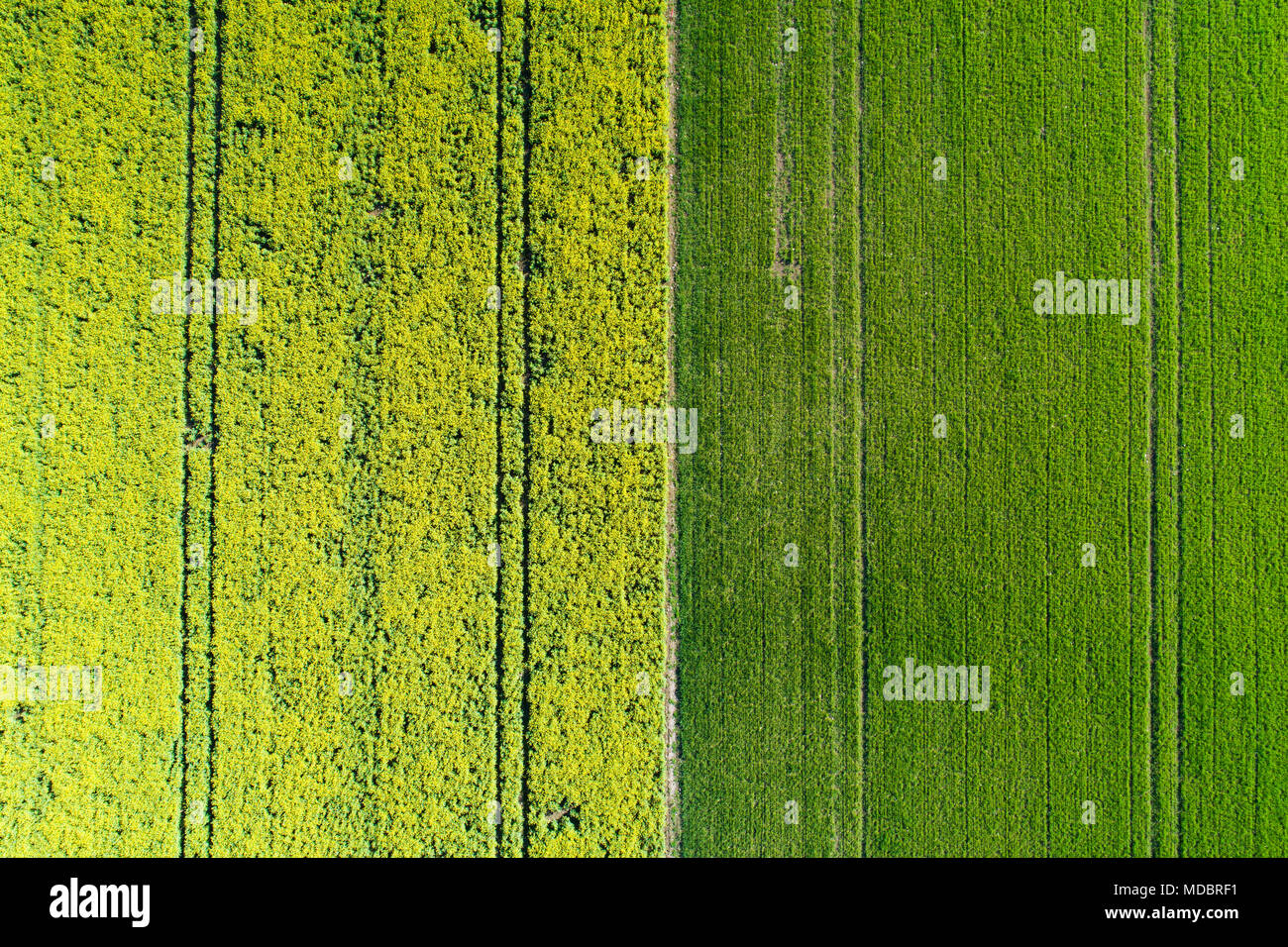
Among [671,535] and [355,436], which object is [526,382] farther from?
[671,535]

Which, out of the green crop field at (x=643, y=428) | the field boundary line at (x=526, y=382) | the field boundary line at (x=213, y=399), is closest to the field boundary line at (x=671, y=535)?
the green crop field at (x=643, y=428)

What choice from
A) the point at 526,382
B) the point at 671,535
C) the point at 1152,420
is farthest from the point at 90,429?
the point at 1152,420

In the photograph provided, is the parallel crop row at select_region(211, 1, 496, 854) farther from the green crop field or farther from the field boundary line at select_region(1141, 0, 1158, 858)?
the field boundary line at select_region(1141, 0, 1158, 858)

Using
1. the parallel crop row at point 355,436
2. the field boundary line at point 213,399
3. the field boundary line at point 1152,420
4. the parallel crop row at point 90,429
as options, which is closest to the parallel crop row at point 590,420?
the parallel crop row at point 355,436

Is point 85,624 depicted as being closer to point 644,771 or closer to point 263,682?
point 263,682

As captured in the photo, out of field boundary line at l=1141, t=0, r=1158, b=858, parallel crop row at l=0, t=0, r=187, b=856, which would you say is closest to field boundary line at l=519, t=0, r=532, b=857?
parallel crop row at l=0, t=0, r=187, b=856

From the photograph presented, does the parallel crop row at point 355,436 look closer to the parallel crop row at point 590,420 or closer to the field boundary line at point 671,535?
the parallel crop row at point 590,420

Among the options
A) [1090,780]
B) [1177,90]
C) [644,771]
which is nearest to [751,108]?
[1177,90]
